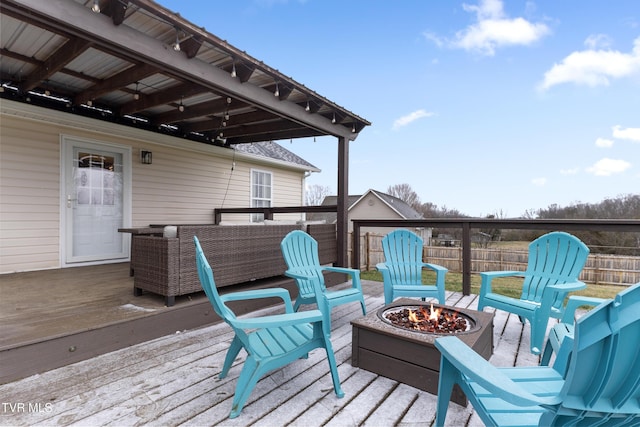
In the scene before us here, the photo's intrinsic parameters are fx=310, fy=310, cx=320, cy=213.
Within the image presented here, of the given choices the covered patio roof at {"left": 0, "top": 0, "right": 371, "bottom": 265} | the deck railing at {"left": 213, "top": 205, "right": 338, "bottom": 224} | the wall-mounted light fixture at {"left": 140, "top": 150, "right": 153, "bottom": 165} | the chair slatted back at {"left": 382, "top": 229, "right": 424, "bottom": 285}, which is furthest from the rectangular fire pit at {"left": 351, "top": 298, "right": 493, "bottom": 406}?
the wall-mounted light fixture at {"left": 140, "top": 150, "right": 153, "bottom": 165}

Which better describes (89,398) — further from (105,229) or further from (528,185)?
(528,185)

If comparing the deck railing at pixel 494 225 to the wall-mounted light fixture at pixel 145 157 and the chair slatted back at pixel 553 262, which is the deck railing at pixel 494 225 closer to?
the chair slatted back at pixel 553 262

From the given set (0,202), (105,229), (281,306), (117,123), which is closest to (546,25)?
(281,306)

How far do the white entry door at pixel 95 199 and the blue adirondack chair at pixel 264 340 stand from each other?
4.21m

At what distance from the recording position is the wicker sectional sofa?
314 centimetres

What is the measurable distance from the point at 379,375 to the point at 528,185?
1913 cm

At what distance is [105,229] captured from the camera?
5.27m

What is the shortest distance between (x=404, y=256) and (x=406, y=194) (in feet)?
75.2

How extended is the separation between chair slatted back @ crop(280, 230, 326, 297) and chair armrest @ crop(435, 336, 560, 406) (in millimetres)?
2014

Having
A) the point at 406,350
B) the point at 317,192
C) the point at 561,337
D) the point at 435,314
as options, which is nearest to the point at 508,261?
the point at 435,314

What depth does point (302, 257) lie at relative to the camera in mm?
3531

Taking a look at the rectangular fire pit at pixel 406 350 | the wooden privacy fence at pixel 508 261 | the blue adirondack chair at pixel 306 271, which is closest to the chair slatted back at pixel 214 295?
the rectangular fire pit at pixel 406 350

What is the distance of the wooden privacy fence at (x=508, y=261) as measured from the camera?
8141 millimetres

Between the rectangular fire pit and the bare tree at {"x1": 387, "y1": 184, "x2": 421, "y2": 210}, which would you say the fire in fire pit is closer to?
the rectangular fire pit
